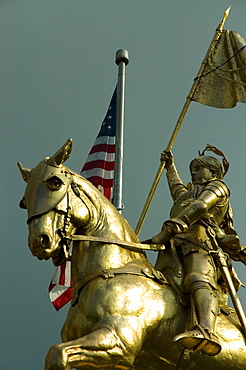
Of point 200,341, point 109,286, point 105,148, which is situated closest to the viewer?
point 200,341

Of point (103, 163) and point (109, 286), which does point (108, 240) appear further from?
point (103, 163)

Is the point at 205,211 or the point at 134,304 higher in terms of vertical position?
the point at 205,211

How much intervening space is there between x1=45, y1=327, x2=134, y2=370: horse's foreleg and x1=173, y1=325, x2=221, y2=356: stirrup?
566 millimetres

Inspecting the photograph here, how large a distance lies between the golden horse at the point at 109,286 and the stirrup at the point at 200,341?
39cm

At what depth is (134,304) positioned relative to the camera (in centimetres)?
639

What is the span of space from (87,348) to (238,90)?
6088mm

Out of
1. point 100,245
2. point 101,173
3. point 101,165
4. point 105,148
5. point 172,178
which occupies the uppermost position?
point 105,148

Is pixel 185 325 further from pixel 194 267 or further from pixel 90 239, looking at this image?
pixel 90 239

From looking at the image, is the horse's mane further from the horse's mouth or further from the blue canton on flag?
the blue canton on flag

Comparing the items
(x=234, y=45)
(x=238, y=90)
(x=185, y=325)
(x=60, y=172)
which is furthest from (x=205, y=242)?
(x=234, y=45)

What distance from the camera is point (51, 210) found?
6680mm

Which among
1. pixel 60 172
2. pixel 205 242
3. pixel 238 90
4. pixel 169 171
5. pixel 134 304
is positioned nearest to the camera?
pixel 134 304

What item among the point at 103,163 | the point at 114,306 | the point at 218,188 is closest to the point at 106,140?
the point at 103,163

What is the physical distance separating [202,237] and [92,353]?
7.81 ft
